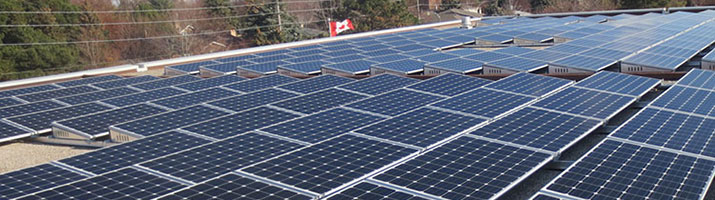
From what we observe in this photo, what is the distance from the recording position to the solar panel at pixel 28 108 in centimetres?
2186

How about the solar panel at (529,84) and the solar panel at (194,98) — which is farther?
the solar panel at (194,98)

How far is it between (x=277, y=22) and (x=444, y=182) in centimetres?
7404

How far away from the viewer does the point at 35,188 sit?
12031mm

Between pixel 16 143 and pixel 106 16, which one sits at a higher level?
pixel 106 16

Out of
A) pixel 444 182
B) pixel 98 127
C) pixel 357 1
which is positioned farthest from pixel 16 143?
pixel 357 1

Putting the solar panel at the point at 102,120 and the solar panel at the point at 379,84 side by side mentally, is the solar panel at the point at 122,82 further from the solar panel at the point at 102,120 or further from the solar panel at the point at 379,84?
the solar panel at the point at 379,84

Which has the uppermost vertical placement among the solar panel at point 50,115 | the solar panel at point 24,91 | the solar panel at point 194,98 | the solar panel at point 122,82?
the solar panel at point 24,91

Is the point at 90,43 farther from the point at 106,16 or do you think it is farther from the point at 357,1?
→ the point at 357,1

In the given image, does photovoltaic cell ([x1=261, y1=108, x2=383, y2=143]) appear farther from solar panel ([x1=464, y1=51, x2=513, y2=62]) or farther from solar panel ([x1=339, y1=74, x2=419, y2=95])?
solar panel ([x1=464, y1=51, x2=513, y2=62])

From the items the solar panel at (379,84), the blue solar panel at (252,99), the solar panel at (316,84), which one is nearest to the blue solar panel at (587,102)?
the solar panel at (379,84)

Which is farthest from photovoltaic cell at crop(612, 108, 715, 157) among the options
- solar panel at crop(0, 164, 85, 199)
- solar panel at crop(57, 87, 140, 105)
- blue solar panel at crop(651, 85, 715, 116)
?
solar panel at crop(57, 87, 140, 105)

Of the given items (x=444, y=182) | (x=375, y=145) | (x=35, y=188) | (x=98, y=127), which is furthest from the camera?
(x=98, y=127)

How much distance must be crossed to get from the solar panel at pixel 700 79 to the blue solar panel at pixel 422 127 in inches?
375

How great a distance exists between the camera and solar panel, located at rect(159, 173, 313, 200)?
34.5ft
